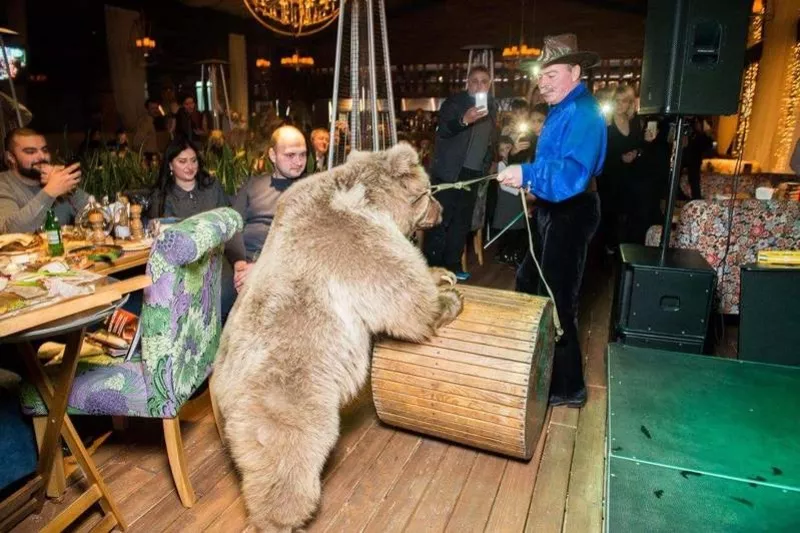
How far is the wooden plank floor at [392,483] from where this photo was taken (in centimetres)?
194

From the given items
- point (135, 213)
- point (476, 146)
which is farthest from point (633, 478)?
point (476, 146)

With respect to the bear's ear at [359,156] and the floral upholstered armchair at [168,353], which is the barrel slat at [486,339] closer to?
the bear's ear at [359,156]

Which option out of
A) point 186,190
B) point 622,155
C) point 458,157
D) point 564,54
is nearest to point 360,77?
point 458,157

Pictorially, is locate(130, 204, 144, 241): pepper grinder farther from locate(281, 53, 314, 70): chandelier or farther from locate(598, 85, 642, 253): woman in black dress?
locate(281, 53, 314, 70): chandelier

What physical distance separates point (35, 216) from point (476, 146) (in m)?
3.23

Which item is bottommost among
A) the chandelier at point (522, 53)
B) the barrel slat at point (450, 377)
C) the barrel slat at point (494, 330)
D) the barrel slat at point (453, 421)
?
the barrel slat at point (453, 421)

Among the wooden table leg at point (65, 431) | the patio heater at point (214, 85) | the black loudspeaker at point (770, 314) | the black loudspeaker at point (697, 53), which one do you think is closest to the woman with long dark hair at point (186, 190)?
→ the wooden table leg at point (65, 431)

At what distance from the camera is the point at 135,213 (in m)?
2.92

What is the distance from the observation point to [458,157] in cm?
446

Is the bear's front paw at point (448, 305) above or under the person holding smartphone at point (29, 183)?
under

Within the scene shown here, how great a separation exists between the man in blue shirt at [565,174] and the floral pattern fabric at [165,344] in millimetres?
1337

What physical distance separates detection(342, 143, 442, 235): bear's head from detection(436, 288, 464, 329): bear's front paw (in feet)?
1.19

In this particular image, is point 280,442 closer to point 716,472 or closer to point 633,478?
point 633,478

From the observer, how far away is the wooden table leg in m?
1.77
